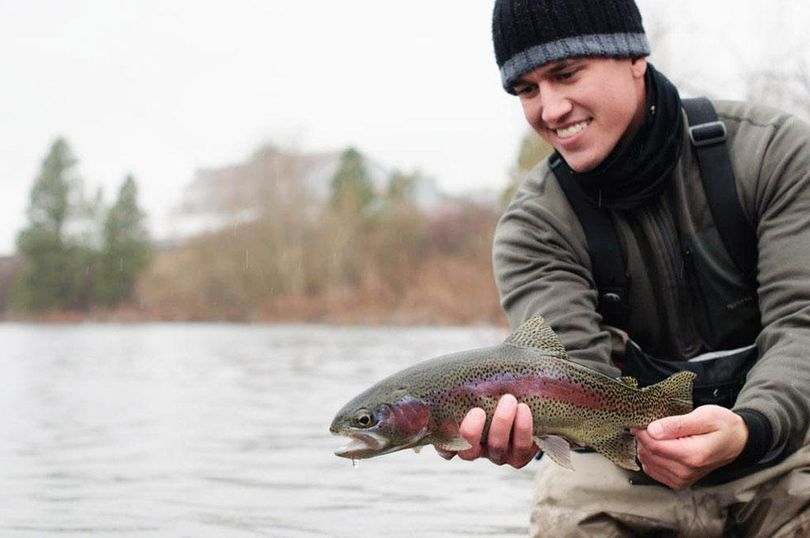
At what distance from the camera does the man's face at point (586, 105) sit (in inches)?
141

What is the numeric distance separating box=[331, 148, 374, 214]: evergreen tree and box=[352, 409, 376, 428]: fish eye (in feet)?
154

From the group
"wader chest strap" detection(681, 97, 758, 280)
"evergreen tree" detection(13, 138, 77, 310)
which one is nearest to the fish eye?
"wader chest strap" detection(681, 97, 758, 280)

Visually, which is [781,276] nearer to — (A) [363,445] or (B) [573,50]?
(B) [573,50]

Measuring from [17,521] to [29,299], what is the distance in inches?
2299

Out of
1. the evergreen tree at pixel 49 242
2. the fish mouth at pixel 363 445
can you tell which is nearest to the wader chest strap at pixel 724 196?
the fish mouth at pixel 363 445

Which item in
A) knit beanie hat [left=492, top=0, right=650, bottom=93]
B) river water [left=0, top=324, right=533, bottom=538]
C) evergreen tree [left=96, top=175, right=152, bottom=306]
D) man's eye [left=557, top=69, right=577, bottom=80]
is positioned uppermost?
evergreen tree [left=96, top=175, right=152, bottom=306]

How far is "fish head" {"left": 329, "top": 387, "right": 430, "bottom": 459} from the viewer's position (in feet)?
9.66

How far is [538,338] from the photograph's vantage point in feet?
10.7

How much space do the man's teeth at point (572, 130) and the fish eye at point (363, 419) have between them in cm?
123

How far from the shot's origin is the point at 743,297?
3.69 meters

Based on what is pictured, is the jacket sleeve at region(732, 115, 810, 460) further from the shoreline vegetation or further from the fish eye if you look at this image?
the shoreline vegetation

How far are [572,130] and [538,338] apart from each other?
0.75m

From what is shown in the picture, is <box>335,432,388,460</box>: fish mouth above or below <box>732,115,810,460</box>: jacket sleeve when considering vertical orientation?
below

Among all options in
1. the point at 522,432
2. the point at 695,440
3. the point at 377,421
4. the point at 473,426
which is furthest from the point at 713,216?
the point at 377,421
